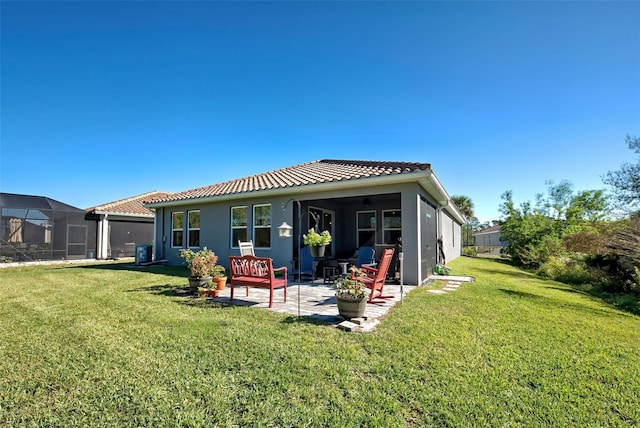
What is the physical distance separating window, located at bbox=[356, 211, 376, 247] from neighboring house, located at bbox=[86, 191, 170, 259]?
40.6ft

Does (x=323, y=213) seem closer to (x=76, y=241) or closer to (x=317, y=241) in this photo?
(x=317, y=241)

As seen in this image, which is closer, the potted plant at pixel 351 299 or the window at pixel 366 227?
the potted plant at pixel 351 299

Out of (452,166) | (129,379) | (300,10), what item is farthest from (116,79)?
(452,166)

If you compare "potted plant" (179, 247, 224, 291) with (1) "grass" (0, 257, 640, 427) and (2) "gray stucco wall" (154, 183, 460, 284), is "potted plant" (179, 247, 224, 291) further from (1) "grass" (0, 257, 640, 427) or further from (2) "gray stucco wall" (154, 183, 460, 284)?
(2) "gray stucco wall" (154, 183, 460, 284)

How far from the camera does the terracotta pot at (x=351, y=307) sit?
455cm

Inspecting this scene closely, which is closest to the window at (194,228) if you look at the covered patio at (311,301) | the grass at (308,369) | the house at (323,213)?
the house at (323,213)

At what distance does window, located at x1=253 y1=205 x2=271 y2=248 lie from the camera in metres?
10.6

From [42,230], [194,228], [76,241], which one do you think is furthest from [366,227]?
[42,230]

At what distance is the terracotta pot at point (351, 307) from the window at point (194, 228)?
9.74 metres

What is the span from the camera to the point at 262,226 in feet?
35.5

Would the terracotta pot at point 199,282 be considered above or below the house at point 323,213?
below

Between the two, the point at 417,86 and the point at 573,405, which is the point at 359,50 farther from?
the point at 573,405

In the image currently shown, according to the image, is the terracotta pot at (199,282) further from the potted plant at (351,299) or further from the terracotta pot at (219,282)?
the potted plant at (351,299)

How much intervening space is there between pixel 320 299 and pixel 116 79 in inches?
369
